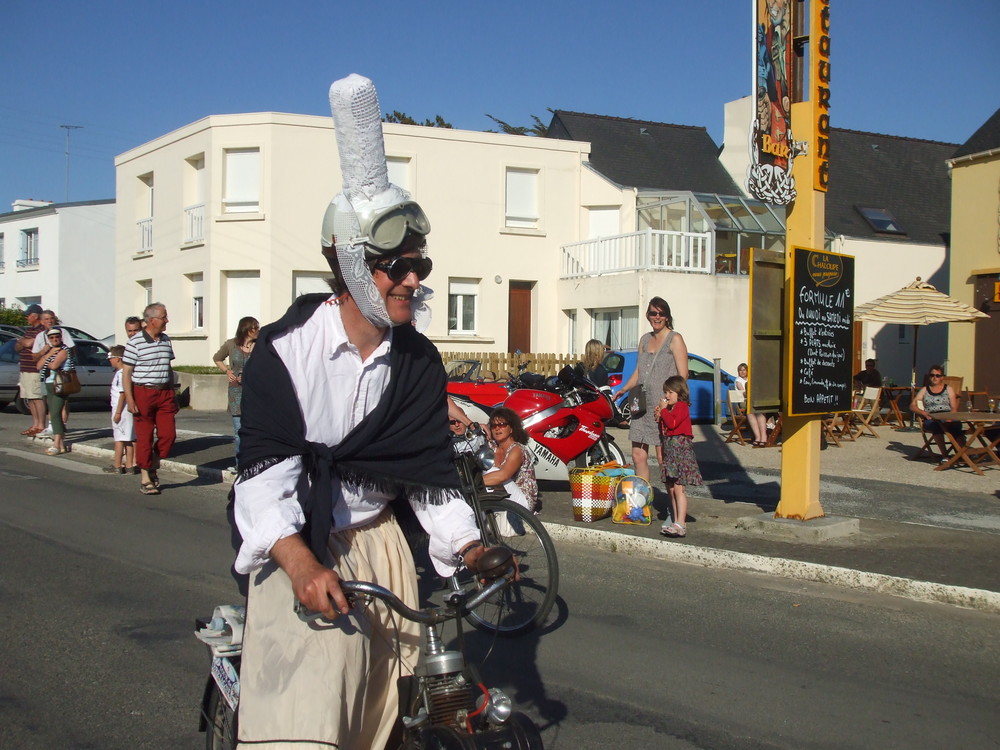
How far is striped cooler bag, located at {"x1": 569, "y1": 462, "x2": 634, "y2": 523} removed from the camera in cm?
876

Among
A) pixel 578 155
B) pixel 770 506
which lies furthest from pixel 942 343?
pixel 770 506

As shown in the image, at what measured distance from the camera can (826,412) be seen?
8.52 m

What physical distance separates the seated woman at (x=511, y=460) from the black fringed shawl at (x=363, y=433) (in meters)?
5.16

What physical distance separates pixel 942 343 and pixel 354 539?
3103 centimetres

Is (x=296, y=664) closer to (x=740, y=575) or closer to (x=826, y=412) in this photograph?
(x=740, y=575)

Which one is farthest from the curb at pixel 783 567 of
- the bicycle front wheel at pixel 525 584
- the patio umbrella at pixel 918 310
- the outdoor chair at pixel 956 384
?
the outdoor chair at pixel 956 384

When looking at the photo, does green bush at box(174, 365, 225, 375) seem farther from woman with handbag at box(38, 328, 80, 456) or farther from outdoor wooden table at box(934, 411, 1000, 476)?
outdoor wooden table at box(934, 411, 1000, 476)

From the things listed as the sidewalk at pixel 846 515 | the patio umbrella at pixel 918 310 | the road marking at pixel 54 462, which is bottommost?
the road marking at pixel 54 462

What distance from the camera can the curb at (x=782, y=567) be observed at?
6340 mm

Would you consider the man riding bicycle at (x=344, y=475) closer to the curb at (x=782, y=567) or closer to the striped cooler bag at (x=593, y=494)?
the curb at (x=782, y=567)

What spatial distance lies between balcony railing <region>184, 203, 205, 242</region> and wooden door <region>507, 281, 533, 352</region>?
9.10m

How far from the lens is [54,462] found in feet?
43.7

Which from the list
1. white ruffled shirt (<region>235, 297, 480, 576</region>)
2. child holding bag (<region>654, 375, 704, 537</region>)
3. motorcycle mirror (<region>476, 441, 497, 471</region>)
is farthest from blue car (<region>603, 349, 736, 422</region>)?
white ruffled shirt (<region>235, 297, 480, 576</region>)

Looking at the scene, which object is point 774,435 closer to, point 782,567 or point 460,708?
point 782,567
